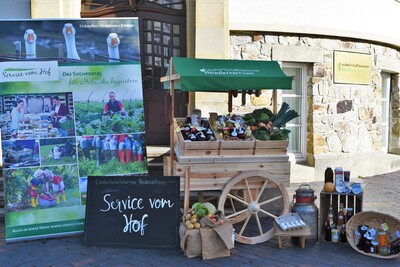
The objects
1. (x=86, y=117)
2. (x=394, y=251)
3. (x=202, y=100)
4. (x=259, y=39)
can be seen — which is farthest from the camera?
(x=259, y=39)

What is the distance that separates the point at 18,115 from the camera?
4.98 meters

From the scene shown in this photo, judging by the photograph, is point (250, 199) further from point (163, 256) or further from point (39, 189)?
point (39, 189)

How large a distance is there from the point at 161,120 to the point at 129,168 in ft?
9.36

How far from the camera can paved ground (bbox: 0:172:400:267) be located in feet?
14.0

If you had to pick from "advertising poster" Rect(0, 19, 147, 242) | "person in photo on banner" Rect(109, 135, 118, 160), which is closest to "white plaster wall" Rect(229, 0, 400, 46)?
"advertising poster" Rect(0, 19, 147, 242)

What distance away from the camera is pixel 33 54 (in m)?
5.01

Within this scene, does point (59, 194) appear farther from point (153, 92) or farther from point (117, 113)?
point (153, 92)

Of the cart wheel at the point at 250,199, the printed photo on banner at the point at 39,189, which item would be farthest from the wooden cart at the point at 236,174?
the printed photo on banner at the point at 39,189

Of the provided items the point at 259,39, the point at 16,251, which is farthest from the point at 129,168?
→ the point at 259,39

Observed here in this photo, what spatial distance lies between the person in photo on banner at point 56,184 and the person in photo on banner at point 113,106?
0.94m

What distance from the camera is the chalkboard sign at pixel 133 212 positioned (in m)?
4.64

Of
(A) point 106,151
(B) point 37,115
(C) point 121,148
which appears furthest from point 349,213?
(B) point 37,115

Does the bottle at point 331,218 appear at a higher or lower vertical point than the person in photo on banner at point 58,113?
lower

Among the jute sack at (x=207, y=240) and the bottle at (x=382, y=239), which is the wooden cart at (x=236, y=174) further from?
the bottle at (x=382, y=239)
